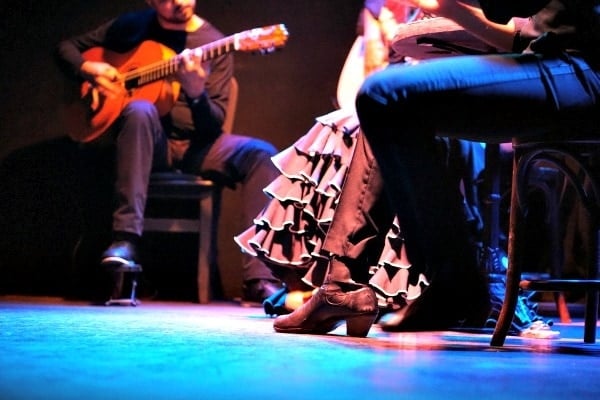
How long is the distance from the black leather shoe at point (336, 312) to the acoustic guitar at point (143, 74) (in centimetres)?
184

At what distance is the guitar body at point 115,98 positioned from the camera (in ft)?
11.7

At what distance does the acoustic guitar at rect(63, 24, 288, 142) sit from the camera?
3.42 meters

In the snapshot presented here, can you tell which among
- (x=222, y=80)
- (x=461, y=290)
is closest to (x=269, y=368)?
(x=461, y=290)

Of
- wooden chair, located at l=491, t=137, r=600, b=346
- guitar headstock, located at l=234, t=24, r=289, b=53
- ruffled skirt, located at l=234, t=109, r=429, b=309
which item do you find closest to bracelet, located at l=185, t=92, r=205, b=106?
guitar headstock, located at l=234, t=24, r=289, b=53

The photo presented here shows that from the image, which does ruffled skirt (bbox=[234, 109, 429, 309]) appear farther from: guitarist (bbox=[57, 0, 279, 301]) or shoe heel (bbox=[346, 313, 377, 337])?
guitarist (bbox=[57, 0, 279, 301])

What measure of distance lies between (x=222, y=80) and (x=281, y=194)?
1.38 m

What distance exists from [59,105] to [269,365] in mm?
3162

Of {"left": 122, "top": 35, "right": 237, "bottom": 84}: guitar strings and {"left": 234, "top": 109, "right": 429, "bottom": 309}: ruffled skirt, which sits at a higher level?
{"left": 122, "top": 35, "right": 237, "bottom": 84}: guitar strings

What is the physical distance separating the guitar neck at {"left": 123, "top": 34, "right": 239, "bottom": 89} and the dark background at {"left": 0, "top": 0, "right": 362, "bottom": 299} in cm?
65

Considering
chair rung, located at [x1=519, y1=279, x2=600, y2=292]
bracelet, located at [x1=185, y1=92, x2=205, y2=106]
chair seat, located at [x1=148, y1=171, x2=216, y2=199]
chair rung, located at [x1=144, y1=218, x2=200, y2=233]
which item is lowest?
chair rung, located at [x1=144, y1=218, x2=200, y2=233]

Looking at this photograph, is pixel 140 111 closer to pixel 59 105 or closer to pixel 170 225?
pixel 170 225

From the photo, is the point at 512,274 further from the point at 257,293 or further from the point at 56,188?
the point at 56,188

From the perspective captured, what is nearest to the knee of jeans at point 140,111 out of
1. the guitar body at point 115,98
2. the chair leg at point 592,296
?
the guitar body at point 115,98

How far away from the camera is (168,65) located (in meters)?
3.50
